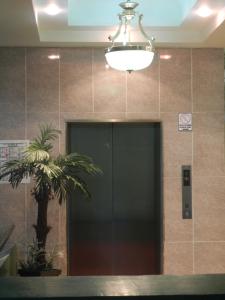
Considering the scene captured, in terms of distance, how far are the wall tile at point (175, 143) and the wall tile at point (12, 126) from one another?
170cm

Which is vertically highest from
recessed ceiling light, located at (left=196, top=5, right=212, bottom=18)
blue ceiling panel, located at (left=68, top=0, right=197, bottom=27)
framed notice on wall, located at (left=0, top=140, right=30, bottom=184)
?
blue ceiling panel, located at (left=68, top=0, right=197, bottom=27)

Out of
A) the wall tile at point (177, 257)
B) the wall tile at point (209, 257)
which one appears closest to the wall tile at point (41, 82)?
the wall tile at point (177, 257)

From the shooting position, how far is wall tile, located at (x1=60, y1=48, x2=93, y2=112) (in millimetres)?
5062

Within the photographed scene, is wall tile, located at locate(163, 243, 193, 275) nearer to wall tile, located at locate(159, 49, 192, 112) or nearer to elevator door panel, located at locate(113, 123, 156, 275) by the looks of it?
elevator door panel, located at locate(113, 123, 156, 275)

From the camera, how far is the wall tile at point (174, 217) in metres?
5.08

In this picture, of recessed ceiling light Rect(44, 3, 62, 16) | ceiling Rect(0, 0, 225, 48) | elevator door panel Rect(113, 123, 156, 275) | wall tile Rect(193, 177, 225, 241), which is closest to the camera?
recessed ceiling light Rect(44, 3, 62, 16)

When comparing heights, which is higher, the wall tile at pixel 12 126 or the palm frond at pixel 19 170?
the wall tile at pixel 12 126

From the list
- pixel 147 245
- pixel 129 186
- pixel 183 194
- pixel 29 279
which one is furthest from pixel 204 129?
pixel 29 279

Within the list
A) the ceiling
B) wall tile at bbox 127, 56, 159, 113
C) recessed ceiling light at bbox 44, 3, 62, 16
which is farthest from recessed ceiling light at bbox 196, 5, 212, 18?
recessed ceiling light at bbox 44, 3, 62, 16

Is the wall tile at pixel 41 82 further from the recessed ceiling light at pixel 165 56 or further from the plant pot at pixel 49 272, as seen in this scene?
the plant pot at pixel 49 272

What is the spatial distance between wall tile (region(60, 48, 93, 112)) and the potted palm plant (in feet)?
1.91

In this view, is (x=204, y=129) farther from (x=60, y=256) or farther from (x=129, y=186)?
(x=60, y=256)

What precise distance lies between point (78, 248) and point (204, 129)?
6.92 ft

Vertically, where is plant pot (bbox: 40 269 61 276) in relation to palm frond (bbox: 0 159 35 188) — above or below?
below
